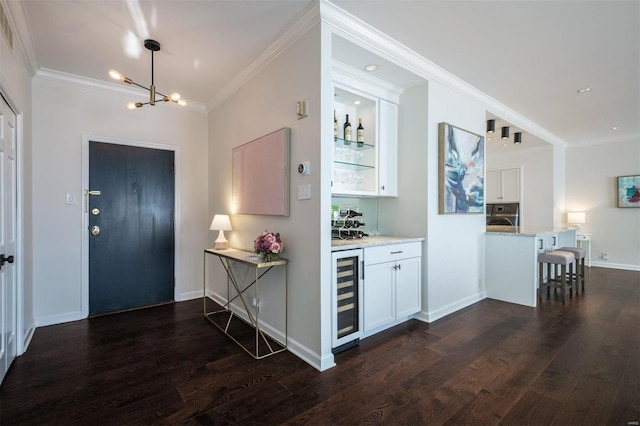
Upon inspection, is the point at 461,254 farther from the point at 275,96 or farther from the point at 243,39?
the point at 243,39

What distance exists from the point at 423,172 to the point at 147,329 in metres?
3.25

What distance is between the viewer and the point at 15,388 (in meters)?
2.04

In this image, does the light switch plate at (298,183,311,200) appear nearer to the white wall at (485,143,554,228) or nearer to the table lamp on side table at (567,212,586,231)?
the white wall at (485,143,554,228)

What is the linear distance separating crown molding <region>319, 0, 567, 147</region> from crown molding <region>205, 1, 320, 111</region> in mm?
102

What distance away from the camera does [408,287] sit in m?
3.11

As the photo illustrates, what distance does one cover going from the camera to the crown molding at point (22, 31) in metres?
2.14

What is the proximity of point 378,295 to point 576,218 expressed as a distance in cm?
612

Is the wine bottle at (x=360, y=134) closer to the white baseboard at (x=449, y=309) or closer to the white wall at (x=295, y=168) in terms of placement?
the white wall at (x=295, y=168)

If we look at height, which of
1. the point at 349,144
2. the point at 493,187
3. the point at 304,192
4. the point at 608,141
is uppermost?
the point at 608,141

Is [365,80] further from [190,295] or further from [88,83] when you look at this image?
[190,295]

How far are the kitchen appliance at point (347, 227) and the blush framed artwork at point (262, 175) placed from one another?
61 centimetres

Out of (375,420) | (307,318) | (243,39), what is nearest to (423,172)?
(307,318)

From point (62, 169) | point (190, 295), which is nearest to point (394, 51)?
point (62, 169)

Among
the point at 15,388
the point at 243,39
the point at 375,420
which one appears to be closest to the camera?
the point at 375,420
